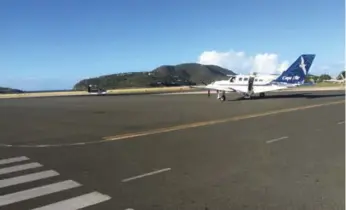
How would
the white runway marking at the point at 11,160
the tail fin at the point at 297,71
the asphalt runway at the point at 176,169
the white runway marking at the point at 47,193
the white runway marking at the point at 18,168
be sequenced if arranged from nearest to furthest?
the white runway marking at the point at 47,193
the asphalt runway at the point at 176,169
the white runway marking at the point at 18,168
the white runway marking at the point at 11,160
the tail fin at the point at 297,71

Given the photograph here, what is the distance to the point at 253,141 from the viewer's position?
13320 millimetres

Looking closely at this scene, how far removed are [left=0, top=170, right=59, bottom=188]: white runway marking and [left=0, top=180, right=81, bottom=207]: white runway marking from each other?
2.40ft

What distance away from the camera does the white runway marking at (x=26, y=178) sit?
8.03 m

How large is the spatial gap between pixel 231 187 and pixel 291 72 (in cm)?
3958

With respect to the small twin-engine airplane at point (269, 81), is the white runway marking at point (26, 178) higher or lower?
lower

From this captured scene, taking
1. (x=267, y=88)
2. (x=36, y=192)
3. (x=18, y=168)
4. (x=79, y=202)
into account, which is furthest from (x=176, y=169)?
(x=267, y=88)

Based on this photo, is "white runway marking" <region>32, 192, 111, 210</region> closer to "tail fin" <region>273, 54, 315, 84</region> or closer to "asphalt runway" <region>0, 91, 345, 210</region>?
"asphalt runway" <region>0, 91, 345, 210</region>

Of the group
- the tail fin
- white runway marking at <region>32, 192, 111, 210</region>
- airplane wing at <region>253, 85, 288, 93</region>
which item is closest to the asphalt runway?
white runway marking at <region>32, 192, 111, 210</region>

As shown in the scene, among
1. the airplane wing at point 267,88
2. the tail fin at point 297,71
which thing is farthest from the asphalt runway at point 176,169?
the tail fin at point 297,71

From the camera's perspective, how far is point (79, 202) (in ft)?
22.0

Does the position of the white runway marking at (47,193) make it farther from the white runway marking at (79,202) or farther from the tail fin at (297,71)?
the tail fin at (297,71)

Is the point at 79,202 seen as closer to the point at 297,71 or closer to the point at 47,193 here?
the point at 47,193

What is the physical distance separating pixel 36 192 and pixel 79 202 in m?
1.14

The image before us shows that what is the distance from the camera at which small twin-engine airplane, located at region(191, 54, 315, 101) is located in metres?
44.5
